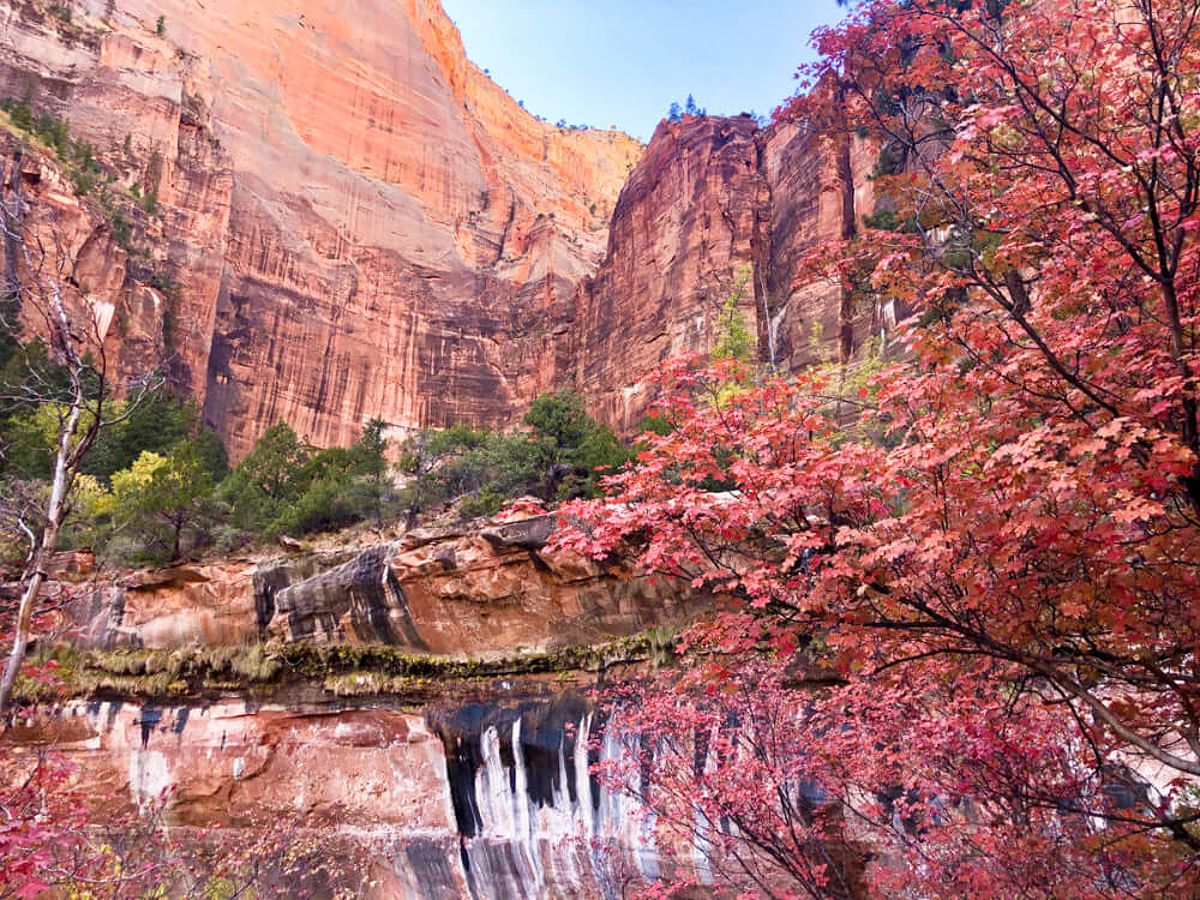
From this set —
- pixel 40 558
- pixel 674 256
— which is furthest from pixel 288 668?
pixel 674 256

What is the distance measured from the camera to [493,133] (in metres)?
64.4

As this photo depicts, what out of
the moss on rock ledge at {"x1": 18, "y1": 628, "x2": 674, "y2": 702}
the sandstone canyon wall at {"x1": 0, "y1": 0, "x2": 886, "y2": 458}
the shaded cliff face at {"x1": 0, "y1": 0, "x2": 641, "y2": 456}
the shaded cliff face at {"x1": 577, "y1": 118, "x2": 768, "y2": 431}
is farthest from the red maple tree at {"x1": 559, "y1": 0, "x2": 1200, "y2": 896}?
the shaded cliff face at {"x1": 0, "y1": 0, "x2": 641, "y2": 456}

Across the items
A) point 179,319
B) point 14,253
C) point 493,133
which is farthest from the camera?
point 493,133

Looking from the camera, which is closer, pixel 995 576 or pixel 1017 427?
pixel 995 576

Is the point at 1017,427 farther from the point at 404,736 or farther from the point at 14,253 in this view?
the point at 14,253

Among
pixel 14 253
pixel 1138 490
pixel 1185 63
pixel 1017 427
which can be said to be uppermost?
pixel 14 253

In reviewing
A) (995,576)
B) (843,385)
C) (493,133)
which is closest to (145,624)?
(843,385)

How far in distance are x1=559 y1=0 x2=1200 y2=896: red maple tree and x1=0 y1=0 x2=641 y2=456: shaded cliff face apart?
36.8 metres

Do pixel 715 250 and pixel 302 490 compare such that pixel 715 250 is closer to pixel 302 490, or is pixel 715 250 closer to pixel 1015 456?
pixel 302 490

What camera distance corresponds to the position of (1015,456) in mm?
2928

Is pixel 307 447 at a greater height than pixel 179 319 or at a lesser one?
lesser

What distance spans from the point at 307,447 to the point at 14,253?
12934 millimetres

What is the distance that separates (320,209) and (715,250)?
26.6m

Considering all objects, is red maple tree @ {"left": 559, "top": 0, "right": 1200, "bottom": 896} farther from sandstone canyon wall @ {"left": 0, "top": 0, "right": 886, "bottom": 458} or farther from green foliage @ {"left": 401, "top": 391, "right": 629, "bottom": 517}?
sandstone canyon wall @ {"left": 0, "top": 0, "right": 886, "bottom": 458}
